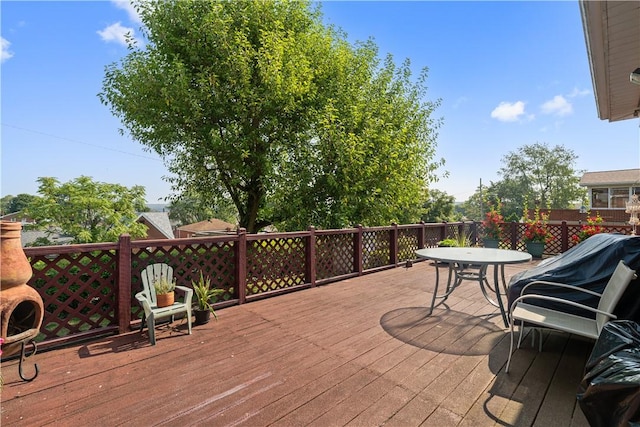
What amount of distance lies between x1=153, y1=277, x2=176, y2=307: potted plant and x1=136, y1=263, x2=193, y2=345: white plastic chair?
43mm

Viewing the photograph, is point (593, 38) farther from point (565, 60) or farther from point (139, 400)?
point (565, 60)

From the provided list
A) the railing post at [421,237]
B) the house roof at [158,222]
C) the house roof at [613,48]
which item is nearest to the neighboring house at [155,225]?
the house roof at [158,222]

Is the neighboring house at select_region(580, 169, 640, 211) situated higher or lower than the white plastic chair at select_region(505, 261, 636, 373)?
higher

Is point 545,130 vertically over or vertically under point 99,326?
over

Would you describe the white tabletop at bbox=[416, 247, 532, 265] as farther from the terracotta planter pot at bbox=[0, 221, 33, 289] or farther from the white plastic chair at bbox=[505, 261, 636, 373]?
the terracotta planter pot at bbox=[0, 221, 33, 289]

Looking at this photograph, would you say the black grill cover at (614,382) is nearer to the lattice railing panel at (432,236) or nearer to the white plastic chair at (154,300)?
the white plastic chair at (154,300)

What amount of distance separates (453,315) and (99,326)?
408 centimetres

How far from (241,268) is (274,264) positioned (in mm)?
714

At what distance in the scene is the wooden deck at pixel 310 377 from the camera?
182 centimetres

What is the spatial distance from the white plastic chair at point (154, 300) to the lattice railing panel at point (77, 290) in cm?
33

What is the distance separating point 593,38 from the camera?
2939 millimetres

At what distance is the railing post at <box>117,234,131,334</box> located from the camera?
3.17 meters

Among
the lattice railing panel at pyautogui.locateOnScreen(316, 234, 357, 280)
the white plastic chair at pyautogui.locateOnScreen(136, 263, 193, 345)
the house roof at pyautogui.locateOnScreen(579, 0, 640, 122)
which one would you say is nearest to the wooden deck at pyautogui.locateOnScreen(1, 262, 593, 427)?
the white plastic chair at pyautogui.locateOnScreen(136, 263, 193, 345)

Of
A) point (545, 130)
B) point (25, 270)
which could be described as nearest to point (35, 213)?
point (25, 270)
